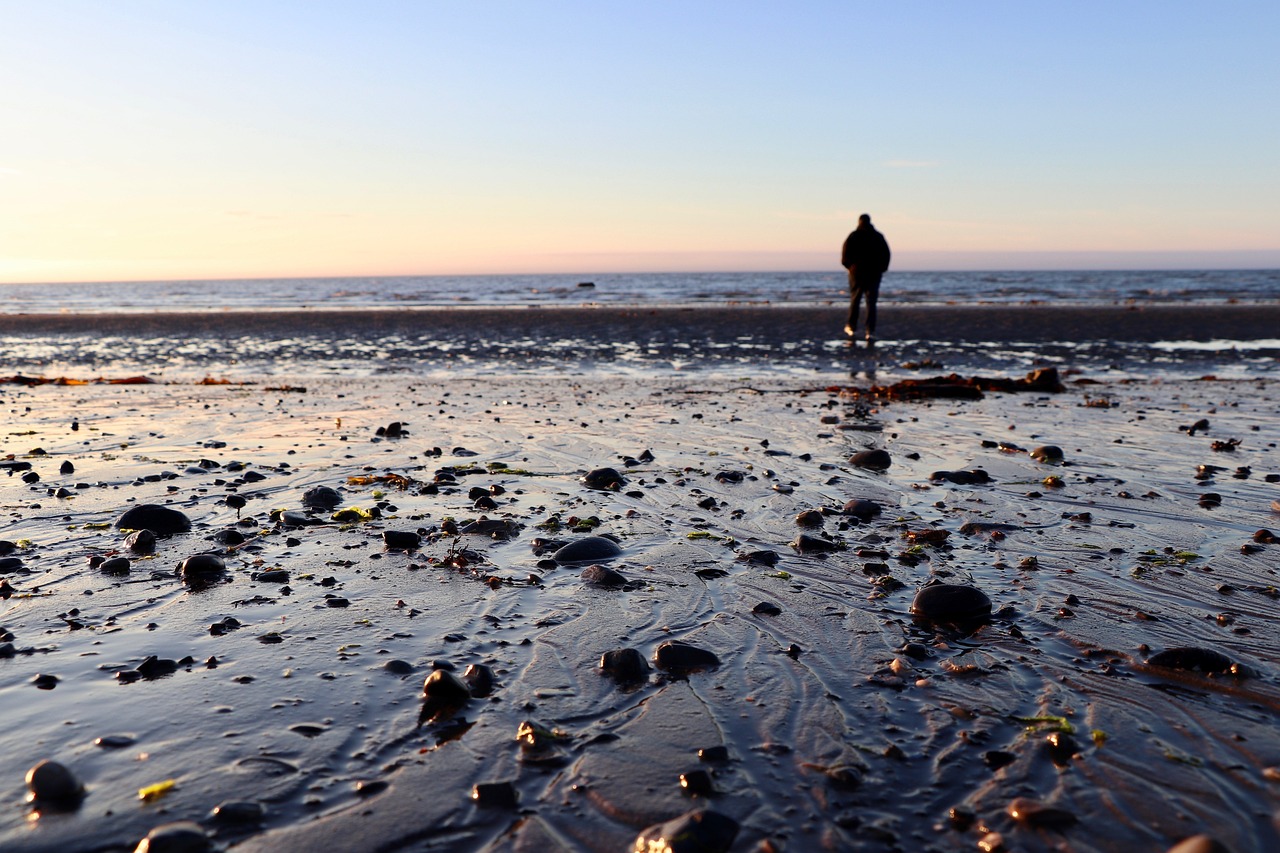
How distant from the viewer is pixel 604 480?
8445mm

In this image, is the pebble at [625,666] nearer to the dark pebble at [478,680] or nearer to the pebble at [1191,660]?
the dark pebble at [478,680]

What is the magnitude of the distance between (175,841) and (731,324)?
29021 millimetres

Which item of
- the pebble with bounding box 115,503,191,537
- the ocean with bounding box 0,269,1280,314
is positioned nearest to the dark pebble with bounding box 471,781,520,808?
the pebble with bounding box 115,503,191,537

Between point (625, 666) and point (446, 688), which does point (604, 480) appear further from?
point (446, 688)

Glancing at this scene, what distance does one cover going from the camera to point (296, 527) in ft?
22.9

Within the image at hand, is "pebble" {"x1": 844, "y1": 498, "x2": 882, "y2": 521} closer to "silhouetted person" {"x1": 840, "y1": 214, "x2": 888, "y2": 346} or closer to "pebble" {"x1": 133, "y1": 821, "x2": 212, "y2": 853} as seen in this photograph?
"pebble" {"x1": 133, "y1": 821, "x2": 212, "y2": 853}

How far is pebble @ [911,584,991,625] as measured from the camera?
493 cm

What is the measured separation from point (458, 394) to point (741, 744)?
13.1 metres

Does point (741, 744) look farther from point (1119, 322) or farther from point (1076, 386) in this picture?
point (1119, 322)

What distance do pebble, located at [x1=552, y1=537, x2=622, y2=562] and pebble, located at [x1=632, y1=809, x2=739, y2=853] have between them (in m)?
3.20

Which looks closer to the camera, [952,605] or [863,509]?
[952,605]

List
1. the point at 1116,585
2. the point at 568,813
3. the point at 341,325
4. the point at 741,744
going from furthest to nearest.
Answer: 1. the point at 341,325
2. the point at 1116,585
3. the point at 741,744
4. the point at 568,813

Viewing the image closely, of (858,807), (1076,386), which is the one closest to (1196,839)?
(858,807)

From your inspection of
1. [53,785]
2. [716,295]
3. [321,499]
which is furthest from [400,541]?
[716,295]
